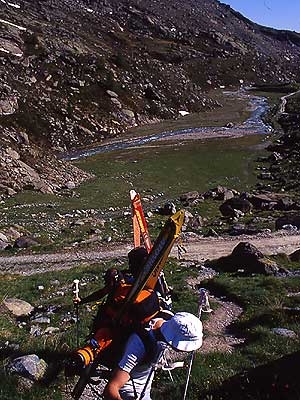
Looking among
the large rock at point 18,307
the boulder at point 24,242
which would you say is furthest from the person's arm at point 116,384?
the boulder at point 24,242

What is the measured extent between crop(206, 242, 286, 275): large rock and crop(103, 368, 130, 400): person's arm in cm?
1471

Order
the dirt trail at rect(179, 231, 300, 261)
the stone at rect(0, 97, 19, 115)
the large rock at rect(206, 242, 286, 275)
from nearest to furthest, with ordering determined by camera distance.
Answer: the large rock at rect(206, 242, 286, 275)
the dirt trail at rect(179, 231, 300, 261)
the stone at rect(0, 97, 19, 115)

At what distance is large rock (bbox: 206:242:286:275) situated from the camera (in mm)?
21219

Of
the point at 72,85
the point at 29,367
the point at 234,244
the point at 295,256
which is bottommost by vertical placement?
the point at 72,85

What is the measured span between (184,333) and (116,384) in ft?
3.35

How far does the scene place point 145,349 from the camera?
700 cm

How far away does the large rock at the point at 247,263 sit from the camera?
69.6ft

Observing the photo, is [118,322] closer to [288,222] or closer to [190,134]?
[288,222]

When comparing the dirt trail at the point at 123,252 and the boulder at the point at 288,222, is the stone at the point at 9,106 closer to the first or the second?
the dirt trail at the point at 123,252

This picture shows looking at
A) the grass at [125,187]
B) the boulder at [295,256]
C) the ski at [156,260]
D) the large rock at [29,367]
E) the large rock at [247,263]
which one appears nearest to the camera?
the ski at [156,260]

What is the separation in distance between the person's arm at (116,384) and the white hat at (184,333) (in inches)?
27.5

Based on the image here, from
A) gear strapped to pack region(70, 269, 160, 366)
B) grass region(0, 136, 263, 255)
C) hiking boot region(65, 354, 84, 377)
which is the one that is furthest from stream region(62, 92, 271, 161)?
hiking boot region(65, 354, 84, 377)

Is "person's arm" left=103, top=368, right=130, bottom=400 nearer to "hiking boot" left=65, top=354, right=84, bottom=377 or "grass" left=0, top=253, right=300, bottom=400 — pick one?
"hiking boot" left=65, top=354, right=84, bottom=377

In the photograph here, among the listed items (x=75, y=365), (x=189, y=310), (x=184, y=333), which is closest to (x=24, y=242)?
(x=189, y=310)
